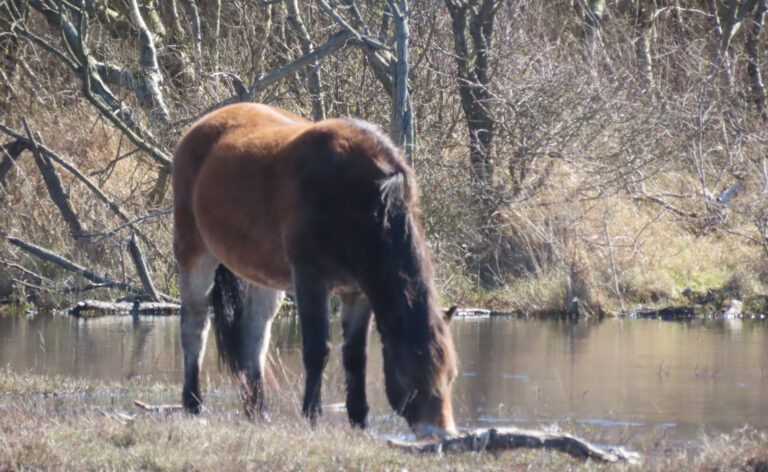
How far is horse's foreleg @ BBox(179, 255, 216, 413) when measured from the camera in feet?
28.3

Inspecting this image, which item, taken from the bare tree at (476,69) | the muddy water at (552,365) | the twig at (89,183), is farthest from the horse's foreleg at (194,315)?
the bare tree at (476,69)

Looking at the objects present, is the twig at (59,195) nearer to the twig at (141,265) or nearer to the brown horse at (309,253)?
the twig at (141,265)

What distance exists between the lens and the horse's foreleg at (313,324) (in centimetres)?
731

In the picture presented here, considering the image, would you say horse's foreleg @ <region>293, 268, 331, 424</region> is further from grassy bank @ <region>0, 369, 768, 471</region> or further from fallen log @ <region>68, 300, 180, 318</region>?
fallen log @ <region>68, 300, 180, 318</region>

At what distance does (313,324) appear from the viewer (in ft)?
24.2

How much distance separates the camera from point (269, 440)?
6410 millimetres

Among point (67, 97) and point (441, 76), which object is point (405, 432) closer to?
point (441, 76)

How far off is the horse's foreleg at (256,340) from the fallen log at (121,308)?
20.9ft

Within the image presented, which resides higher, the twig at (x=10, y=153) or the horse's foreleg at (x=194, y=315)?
the twig at (x=10, y=153)

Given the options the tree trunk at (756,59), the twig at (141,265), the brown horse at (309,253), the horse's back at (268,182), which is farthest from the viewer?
the tree trunk at (756,59)

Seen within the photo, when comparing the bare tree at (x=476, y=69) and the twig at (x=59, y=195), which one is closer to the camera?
the twig at (x=59, y=195)

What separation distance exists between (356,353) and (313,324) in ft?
1.45

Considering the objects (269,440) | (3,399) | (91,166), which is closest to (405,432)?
(269,440)

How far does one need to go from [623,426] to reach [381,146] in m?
2.56
